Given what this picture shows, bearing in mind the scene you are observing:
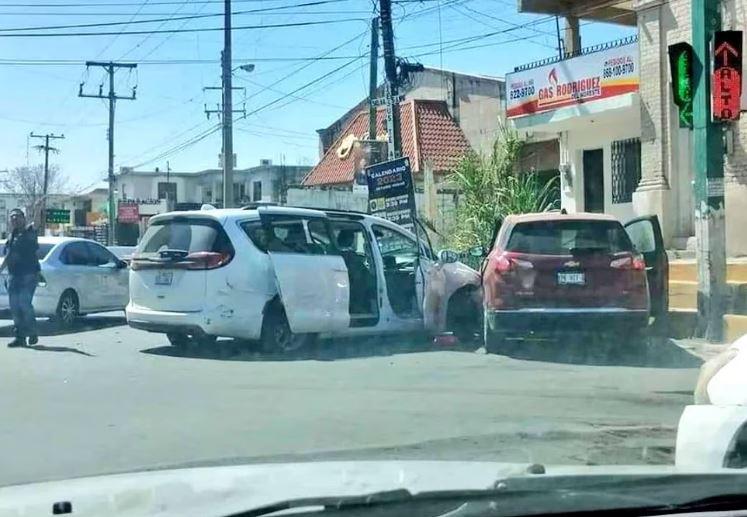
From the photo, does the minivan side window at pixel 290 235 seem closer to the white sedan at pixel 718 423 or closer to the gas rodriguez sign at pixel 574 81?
the white sedan at pixel 718 423

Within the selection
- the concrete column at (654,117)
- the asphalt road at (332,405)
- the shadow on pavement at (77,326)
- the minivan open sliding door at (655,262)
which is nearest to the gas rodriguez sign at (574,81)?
the concrete column at (654,117)

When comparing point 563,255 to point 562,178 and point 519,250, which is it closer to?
point 519,250

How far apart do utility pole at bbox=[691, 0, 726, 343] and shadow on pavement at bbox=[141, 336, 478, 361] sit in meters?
2.97

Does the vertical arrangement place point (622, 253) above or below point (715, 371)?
above

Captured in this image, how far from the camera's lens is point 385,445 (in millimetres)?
6609

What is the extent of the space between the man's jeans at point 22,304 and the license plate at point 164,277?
2211mm

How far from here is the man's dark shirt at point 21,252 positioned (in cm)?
1275

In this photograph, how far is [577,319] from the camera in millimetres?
11039

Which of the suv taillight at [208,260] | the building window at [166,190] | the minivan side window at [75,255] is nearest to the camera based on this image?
the suv taillight at [208,260]

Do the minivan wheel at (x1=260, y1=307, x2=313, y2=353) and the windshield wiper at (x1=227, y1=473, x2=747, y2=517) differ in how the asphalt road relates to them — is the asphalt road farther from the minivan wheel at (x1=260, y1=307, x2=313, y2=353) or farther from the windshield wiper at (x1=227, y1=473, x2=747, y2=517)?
the windshield wiper at (x1=227, y1=473, x2=747, y2=517)

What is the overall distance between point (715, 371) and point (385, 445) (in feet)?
7.33

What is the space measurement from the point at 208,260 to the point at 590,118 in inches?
453

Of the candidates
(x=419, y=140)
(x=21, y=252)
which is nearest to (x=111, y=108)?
(x=419, y=140)

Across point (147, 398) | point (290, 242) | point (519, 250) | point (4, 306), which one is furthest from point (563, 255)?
point (4, 306)
